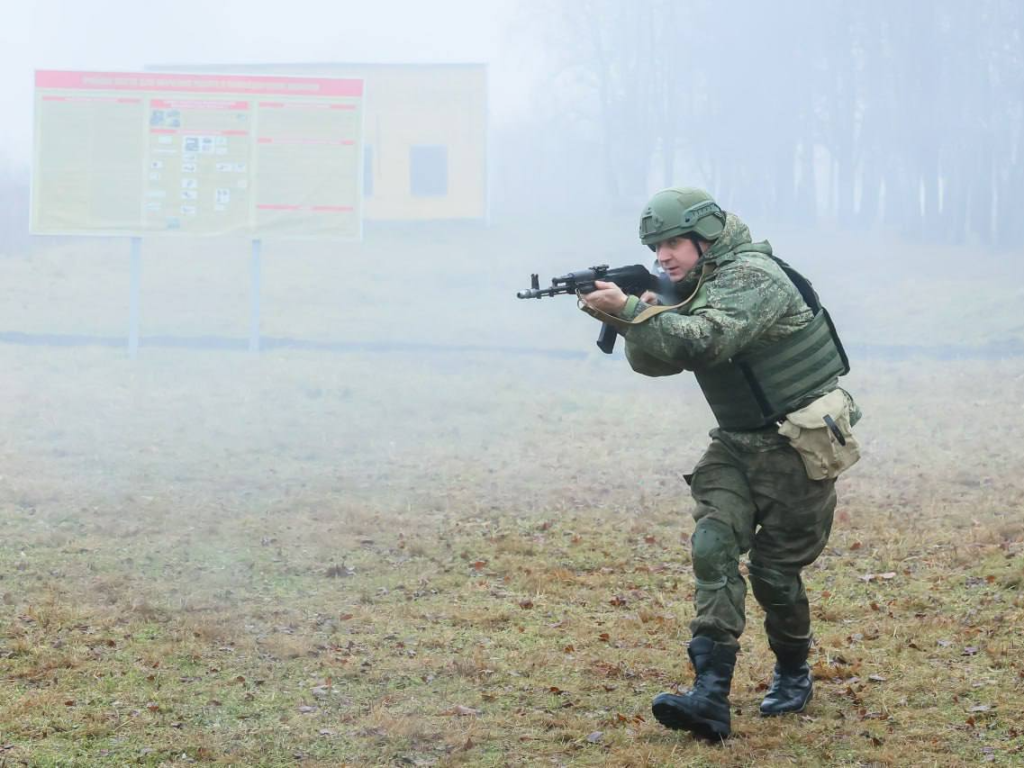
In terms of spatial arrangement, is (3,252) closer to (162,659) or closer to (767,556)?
(162,659)

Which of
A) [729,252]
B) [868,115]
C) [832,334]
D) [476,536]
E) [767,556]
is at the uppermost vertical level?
[868,115]

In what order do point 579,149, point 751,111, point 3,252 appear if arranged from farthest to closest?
point 579,149 < point 751,111 < point 3,252

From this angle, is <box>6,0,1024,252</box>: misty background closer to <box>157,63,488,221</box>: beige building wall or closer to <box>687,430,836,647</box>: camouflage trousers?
<box>157,63,488,221</box>: beige building wall

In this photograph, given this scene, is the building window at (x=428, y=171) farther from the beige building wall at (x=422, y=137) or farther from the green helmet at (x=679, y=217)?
the green helmet at (x=679, y=217)

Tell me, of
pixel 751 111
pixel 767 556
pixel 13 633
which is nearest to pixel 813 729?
pixel 767 556

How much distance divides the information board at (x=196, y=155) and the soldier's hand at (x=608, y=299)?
43.9 ft

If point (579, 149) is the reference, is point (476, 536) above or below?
below

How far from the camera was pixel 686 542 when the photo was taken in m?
8.05

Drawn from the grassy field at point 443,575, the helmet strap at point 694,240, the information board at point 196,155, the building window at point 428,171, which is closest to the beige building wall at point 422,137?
the building window at point 428,171

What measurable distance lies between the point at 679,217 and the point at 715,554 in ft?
3.88

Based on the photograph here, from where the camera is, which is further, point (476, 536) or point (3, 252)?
point (3, 252)

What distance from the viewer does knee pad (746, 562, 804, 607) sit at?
438cm

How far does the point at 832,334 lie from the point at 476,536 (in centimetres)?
439

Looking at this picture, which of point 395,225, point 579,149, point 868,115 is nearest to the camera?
point 395,225
